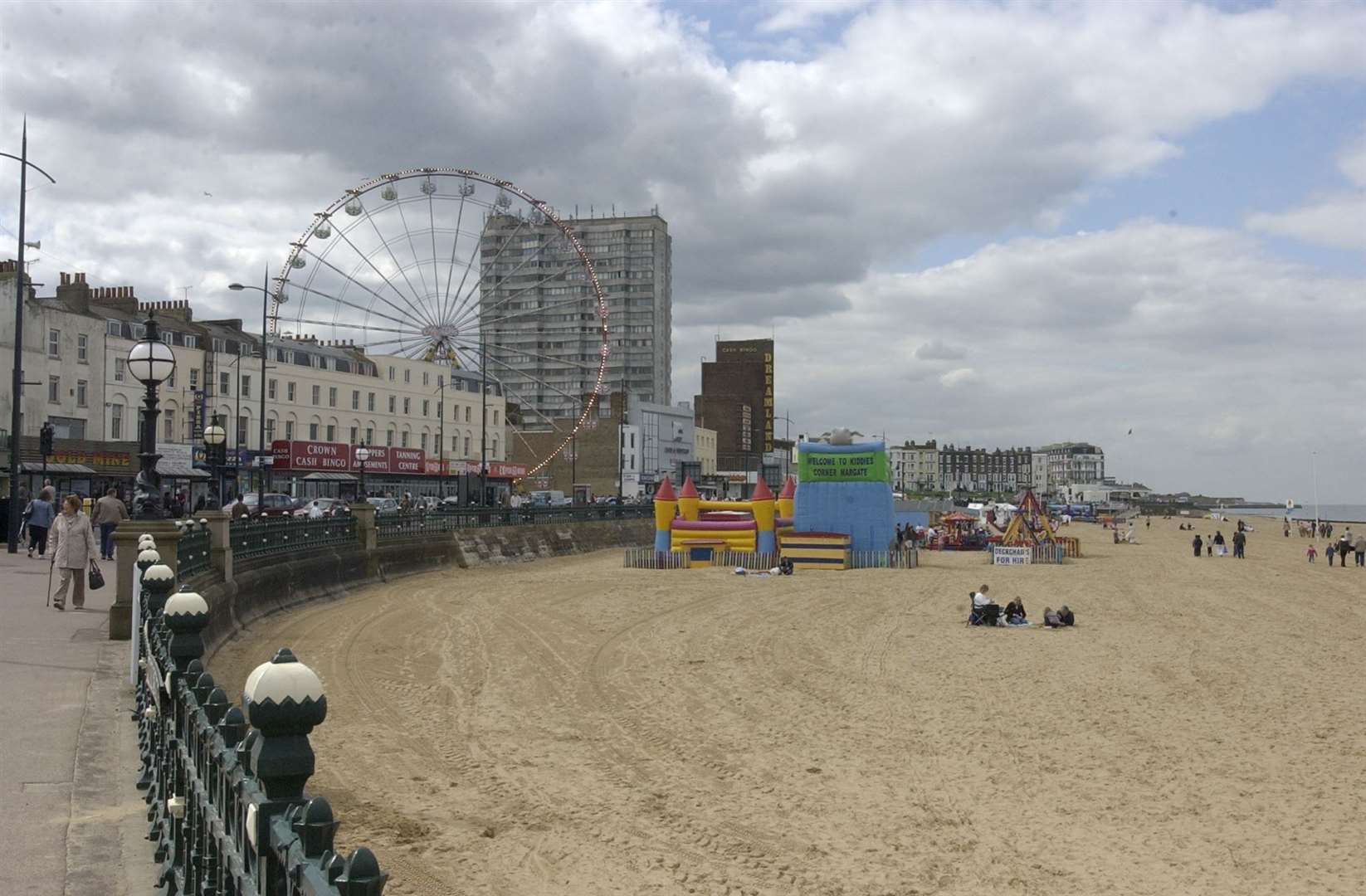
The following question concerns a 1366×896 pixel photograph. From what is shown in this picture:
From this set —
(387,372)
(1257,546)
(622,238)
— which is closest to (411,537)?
(387,372)

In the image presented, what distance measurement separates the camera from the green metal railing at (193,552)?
14.6 metres

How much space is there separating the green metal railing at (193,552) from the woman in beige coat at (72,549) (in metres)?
1.23

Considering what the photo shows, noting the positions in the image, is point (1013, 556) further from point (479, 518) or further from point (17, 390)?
point (17, 390)

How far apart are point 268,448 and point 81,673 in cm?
4995

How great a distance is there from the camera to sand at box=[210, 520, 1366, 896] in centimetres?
891

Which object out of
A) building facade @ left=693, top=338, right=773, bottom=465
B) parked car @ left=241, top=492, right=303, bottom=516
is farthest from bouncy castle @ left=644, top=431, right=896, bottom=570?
building facade @ left=693, top=338, right=773, bottom=465

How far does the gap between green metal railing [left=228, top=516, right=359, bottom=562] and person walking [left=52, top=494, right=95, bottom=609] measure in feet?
13.0

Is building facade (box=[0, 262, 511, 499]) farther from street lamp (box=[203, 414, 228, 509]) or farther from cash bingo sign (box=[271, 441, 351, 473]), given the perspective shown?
street lamp (box=[203, 414, 228, 509])

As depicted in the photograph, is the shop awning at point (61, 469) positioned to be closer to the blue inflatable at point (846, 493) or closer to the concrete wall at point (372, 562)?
the concrete wall at point (372, 562)

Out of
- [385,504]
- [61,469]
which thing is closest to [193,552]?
[61,469]

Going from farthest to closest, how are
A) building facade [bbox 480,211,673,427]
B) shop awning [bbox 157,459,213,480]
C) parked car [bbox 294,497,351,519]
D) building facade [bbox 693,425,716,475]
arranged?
building facade [bbox 480,211,673,427], building facade [bbox 693,425,716,475], shop awning [bbox 157,459,213,480], parked car [bbox 294,497,351,519]

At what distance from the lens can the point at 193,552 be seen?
15.8m

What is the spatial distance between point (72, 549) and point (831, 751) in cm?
1005

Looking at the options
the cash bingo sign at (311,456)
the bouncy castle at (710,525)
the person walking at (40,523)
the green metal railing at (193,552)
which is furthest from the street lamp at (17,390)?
the cash bingo sign at (311,456)
